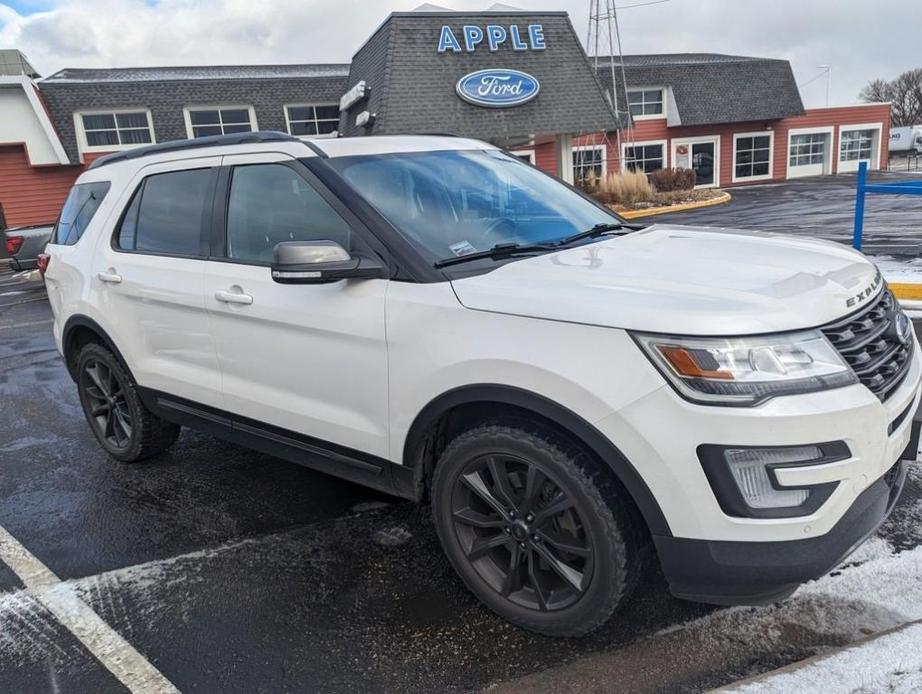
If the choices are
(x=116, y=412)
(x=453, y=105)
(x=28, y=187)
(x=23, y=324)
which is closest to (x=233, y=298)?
(x=116, y=412)

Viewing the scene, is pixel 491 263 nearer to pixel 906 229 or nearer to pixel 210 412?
pixel 210 412

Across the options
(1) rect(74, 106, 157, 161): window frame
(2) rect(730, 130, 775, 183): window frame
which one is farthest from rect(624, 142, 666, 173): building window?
(1) rect(74, 106, 157, 161): window frame

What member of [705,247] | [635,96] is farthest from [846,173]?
Result: [705,247]

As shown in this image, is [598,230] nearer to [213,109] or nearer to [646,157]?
[213,109]

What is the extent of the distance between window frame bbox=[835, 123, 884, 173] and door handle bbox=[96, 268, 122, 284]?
40.5 metres

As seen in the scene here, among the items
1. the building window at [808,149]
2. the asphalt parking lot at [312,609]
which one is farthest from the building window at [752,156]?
the asphalt parking lot at [312,609]

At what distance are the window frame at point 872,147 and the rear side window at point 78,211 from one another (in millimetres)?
40172

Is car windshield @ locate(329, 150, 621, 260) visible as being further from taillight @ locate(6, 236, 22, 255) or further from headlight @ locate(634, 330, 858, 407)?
taillight @ locate(6, 236, 22, 255)

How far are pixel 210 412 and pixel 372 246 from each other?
1474 millimetres

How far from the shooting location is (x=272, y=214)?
11.1 feet

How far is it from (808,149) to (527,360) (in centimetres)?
4006

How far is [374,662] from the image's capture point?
8.46ft

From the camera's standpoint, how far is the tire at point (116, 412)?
4359 mm

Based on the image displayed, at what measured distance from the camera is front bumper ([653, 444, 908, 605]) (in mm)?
2152
